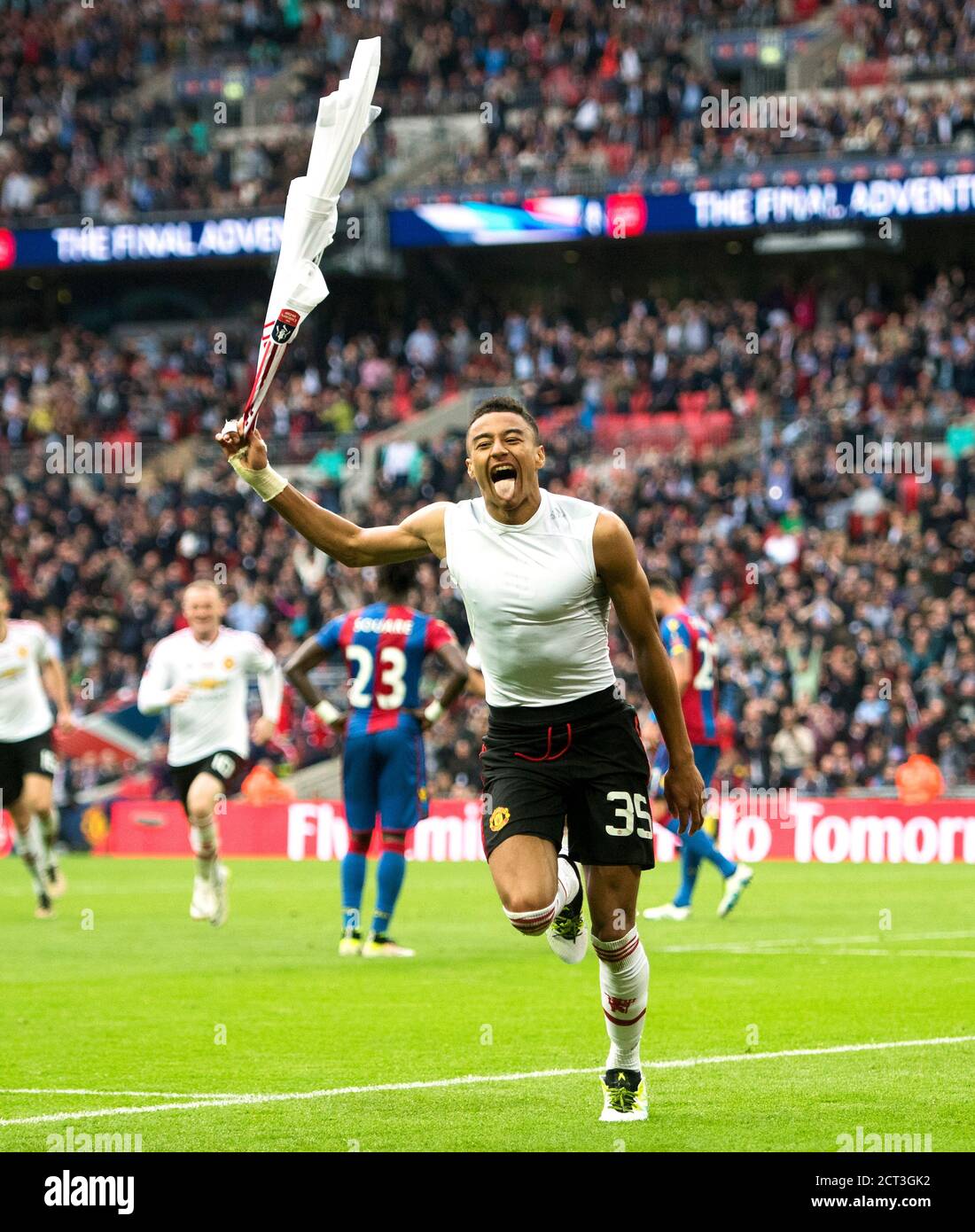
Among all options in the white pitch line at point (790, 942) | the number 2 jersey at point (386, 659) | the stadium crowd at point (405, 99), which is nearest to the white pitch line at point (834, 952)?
the white pitch line at point (790, 942)

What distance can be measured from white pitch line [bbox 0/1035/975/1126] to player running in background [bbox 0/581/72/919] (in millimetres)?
9058

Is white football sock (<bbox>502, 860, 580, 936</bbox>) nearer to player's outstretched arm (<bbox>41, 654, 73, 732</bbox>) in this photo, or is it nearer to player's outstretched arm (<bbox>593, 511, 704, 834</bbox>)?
player's outstretched arm (<bbox>593, 511, 704, 834</bbox>)

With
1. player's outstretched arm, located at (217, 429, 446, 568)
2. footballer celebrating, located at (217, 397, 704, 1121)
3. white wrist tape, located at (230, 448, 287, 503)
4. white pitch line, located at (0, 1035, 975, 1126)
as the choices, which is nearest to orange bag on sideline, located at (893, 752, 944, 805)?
white pitch line, located at (0, 1035, 975, 1126)

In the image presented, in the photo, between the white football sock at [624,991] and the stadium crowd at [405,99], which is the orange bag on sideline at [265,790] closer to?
the stadium crowd at [405,99]

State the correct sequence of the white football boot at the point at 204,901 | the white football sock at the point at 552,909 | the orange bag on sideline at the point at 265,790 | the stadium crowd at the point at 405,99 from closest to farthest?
the white football sock at the point at 552,909 < the white football boot at the point at 204,901 < the orange bag on sideline at the point at 265,790 < the stadium crowd at the point at 405,99

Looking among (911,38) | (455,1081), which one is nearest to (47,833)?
(455,1081)

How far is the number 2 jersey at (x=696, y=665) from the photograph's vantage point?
1638 cm

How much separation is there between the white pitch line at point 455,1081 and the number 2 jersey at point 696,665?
6.77 meters

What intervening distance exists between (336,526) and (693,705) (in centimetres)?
961

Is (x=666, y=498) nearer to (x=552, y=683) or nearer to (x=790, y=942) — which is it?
(x=790, y=942)

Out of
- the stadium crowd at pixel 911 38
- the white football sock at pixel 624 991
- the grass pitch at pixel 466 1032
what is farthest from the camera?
the stadium crowd at pixel 911 38

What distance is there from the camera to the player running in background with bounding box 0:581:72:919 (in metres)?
17.1

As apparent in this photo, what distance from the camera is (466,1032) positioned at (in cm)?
1020
